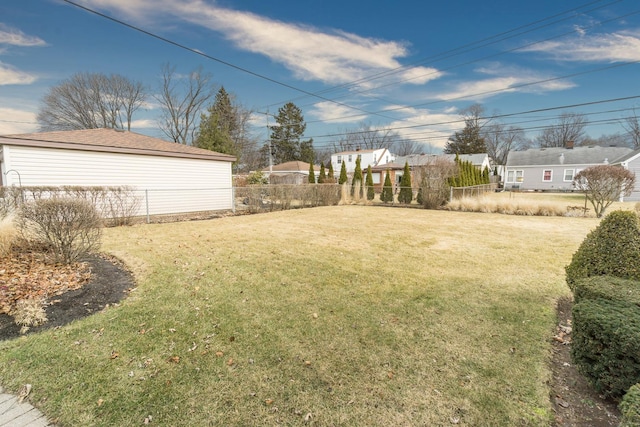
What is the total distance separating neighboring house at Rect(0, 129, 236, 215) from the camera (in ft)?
32.4

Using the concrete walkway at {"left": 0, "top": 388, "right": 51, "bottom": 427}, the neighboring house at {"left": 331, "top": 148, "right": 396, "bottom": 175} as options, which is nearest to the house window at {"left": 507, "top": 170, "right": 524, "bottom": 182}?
the neighboring house at {"left": 331, "top": 148, "right": 396, "bottom": 175}

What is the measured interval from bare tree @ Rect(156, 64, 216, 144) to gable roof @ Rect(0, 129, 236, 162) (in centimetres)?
2079

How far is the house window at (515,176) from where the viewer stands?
30500 millimetres

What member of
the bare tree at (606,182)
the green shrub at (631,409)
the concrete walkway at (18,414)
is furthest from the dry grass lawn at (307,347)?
the bare tree at (606,182)

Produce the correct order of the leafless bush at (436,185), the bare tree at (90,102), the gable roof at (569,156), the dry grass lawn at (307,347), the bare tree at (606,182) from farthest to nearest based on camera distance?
the bare tree at (90,102) < the gable roof at (569,156) < the leafless bush at (436,185) < the bare tree at (606,182) < the dry grass lawn at (307,347)

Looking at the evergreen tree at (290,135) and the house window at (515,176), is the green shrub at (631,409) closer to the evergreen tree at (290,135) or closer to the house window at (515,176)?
the house window at (515,176)

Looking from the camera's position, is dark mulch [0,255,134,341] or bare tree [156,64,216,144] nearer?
dark mulch [0,255,134,341]

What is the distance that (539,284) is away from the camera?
458cm

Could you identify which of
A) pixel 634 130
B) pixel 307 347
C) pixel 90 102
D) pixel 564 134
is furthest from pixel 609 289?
pixel 564 134

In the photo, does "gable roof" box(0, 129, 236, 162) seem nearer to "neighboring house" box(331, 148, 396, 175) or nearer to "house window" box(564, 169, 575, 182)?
"neighboring house" box(331, 148, 396, 175)

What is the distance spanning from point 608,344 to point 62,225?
6.90 m

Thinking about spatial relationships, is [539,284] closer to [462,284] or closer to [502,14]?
[462,284]

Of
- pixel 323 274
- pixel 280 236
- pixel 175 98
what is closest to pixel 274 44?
pixel 280 236

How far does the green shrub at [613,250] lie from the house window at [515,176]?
108 feet
